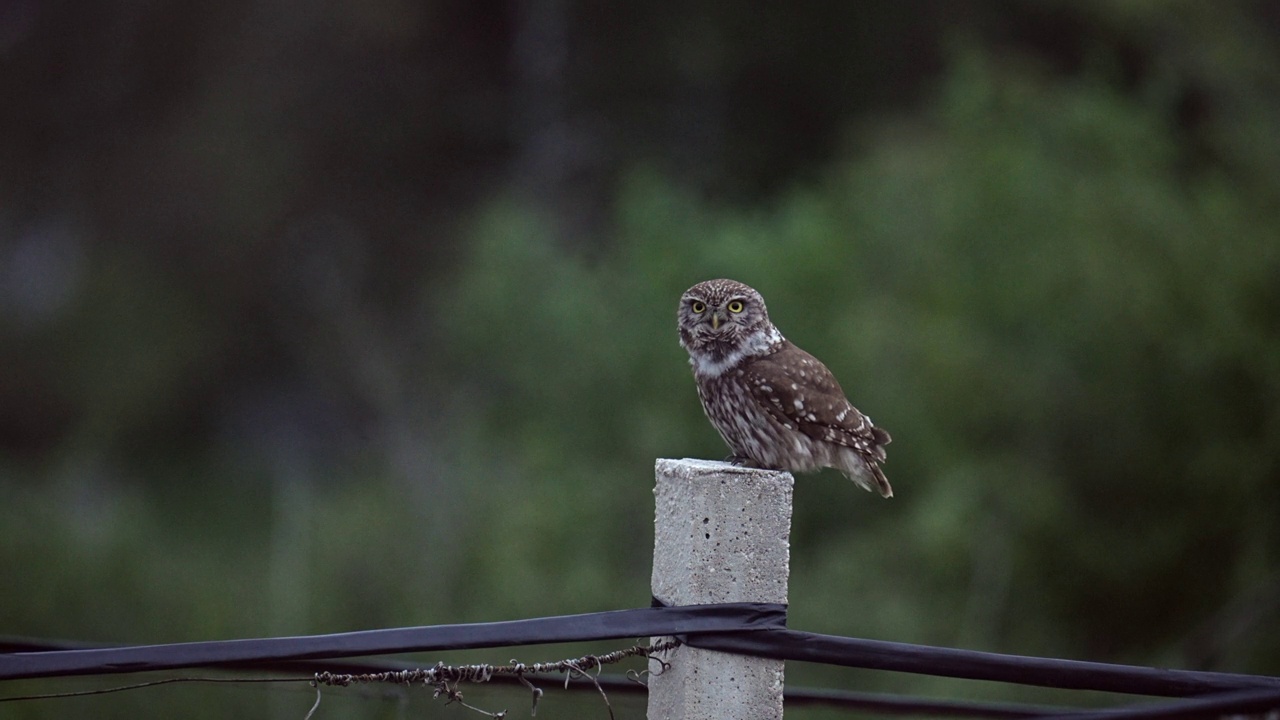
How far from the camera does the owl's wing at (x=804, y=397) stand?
341cm

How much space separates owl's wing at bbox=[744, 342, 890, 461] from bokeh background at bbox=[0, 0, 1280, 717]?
4.96ft

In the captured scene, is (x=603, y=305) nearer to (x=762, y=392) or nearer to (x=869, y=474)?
(x=869, y=474)

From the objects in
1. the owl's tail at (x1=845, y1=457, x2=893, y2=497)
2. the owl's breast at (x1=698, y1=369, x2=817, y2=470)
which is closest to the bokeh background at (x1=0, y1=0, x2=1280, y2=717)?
the owl's breast at (x1=698, y1=369, x2=817, y2=470)

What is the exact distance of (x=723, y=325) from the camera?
3.54 meters

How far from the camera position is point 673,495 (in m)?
2.23

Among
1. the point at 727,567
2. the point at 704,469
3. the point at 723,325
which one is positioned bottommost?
the point at 727,567

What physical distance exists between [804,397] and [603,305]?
25.5ft

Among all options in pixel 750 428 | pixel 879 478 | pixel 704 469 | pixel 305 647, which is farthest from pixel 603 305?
pixel 305 647

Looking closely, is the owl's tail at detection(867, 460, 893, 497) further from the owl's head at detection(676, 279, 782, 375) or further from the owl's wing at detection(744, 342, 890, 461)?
the owl's head at detection(676, 279, 782, 375)

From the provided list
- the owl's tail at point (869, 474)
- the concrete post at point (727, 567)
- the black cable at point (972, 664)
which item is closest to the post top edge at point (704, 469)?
the concrete post at point (727, 567)

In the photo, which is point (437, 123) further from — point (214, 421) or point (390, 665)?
point (390, 665)

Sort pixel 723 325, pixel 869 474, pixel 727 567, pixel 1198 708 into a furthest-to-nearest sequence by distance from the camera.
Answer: pixel 869 474, pixel 723 325, pixel 727 567, pixel 1198 708

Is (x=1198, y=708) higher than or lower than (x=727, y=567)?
lower

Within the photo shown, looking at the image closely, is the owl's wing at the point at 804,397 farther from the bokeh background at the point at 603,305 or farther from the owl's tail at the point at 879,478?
the bokeh background at the point at 603,305
